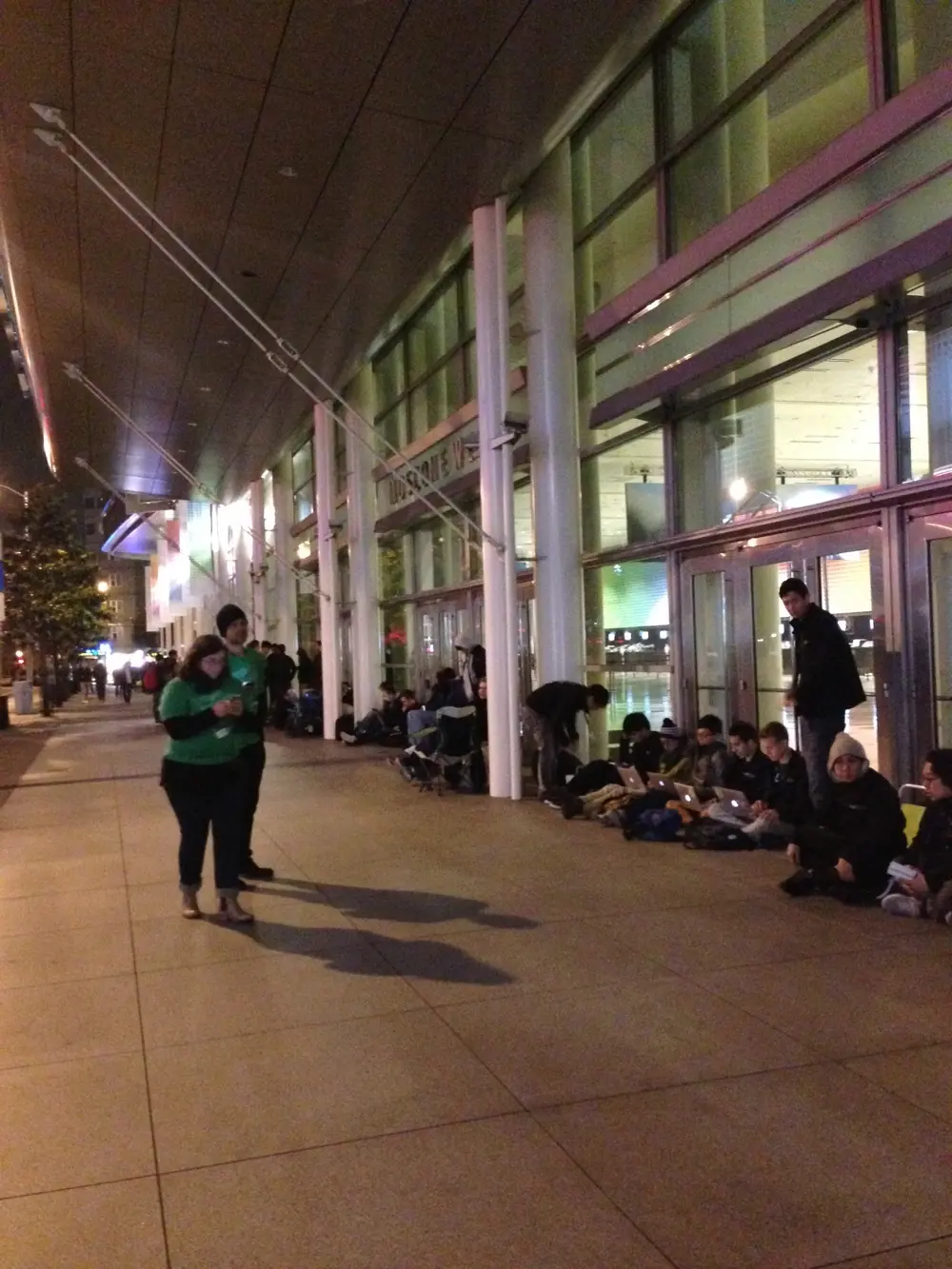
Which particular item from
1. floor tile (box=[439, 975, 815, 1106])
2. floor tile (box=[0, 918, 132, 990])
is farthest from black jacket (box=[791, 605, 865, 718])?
floor tile (box=[0, 918, 132, 990])

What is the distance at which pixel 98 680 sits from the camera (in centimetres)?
4212

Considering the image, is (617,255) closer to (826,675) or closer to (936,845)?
(826,675)

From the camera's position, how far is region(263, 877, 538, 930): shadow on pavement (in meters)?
6.48

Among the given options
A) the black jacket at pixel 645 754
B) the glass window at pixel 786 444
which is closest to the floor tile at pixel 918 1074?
the glass window at pixel 786 444

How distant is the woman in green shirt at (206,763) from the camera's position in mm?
6441

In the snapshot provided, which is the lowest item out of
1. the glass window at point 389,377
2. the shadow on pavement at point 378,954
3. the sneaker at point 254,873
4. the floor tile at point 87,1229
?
the floor tile at point 87,1229

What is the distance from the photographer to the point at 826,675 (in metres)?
7.69

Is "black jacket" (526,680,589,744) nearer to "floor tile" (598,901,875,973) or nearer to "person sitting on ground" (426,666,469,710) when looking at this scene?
"person sitting on ground" (426,666,469,710)

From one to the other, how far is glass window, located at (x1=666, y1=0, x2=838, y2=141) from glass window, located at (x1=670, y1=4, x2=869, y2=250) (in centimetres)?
21

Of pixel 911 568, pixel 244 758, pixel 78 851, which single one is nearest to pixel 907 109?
pixel 911 568

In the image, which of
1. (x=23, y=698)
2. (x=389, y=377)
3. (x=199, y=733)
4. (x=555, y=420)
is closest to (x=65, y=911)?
(x=199, y=733)

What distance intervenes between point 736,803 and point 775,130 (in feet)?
18.6

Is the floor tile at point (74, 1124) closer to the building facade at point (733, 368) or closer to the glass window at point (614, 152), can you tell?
the building facade at point (733, 368)

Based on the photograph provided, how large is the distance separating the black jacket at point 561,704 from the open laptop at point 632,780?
106cm
